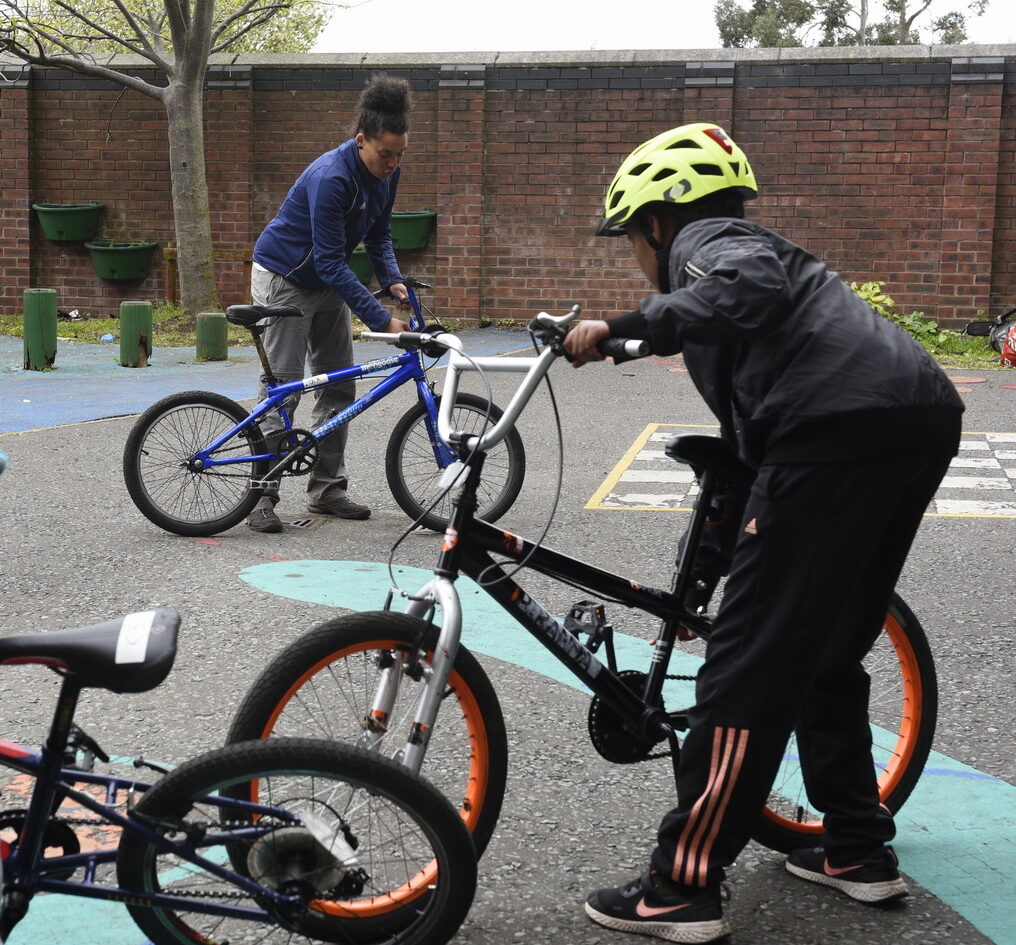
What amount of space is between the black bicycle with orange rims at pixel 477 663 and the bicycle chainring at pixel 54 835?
410 millimetres

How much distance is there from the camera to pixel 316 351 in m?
7.65

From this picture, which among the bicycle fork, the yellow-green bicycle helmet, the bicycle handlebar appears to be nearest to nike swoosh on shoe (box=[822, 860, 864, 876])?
the bicycle fork

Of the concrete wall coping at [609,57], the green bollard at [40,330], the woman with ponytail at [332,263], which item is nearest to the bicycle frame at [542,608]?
the woman with ponytail at [332,263]

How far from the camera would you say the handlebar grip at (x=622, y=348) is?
281 cm

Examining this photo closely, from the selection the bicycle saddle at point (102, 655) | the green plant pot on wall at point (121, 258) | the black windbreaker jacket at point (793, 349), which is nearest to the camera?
the bicycle saddle at point (102, 655)

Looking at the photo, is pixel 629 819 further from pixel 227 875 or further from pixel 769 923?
pixel 227 875

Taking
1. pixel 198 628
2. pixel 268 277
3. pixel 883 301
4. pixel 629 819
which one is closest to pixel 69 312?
pixel 883 301

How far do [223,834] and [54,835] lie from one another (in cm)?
32

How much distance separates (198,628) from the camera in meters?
5.55

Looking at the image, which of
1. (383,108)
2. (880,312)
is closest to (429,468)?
(383,108)

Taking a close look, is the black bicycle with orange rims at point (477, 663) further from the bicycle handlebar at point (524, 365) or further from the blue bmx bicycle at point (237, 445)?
the blue bmx bicycle at point (237, 445)

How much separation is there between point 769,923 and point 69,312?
19146 mm

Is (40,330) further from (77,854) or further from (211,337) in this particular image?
(77,854)

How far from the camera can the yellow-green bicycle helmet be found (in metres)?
3.10
